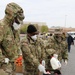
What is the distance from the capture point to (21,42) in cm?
654

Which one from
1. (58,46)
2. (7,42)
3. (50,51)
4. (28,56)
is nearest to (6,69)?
(7,42)

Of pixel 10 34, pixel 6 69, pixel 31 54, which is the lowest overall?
pixel 6 69

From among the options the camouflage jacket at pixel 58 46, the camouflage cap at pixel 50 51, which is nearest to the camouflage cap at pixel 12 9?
the camouflage cap at pixel 50 51

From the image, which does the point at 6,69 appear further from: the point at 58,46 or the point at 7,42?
the point at 58,46

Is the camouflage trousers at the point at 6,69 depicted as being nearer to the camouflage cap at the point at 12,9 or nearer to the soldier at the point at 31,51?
the soldier at the point at 31,51

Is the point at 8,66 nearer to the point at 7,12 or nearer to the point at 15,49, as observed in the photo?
the point at 15,49

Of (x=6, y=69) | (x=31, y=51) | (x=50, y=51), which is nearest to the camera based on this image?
(x=6, y=69)

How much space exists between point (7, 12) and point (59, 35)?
3584 millimetres

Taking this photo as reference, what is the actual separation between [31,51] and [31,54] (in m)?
0.08

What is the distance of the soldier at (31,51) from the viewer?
6457 millimetres

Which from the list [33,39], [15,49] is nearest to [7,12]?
[15,49]

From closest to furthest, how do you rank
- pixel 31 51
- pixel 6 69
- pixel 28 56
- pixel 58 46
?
pixel 6 69 < pixel 28 56 < pixel 31 51 < pixel 58 46

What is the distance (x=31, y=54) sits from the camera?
650cm

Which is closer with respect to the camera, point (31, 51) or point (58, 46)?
point (31, 51)
